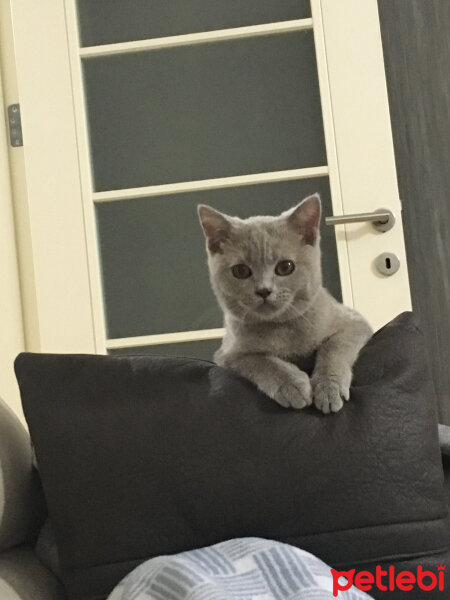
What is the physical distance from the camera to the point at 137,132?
1978 mm

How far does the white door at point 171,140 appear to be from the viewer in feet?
6.24

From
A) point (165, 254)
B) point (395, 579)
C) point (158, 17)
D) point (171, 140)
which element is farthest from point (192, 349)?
point (395, 579)

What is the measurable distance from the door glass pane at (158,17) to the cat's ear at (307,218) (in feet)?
3.33

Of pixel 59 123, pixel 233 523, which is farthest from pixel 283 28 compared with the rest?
pixel 233 523

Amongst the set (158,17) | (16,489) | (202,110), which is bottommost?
(16,489)

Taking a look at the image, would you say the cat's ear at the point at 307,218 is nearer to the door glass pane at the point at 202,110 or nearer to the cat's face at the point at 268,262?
the cat's face at the point at 268,262

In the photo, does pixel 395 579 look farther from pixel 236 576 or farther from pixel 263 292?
pixel 263 292

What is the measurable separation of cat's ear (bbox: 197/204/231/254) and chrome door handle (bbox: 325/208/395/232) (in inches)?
27.5

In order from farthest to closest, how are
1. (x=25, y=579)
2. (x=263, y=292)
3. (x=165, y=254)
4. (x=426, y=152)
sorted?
(x=426, y=152)
(x=165, y=254)
(x=263, y=292)
(x=25, y=579)

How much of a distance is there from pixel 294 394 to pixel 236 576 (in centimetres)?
23

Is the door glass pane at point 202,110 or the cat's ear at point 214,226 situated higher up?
the door glass pane at point 202,110

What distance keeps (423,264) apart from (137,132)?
89 centimetres

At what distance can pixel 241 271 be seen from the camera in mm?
1148

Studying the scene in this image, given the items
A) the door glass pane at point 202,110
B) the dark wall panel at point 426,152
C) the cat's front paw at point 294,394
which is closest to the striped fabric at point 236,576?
the cat's front paw at point 294,394
